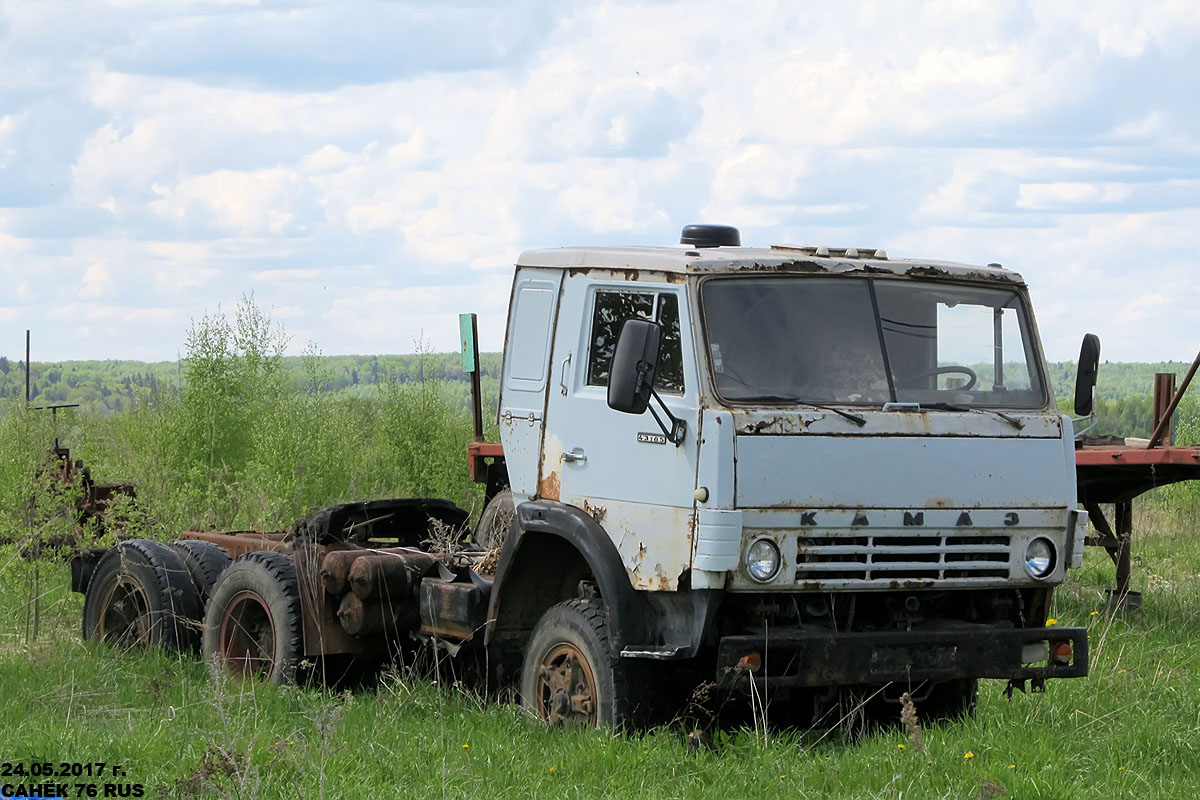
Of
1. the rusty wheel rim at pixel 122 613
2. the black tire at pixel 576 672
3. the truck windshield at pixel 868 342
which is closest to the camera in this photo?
the truck windshield at pixel 868 342

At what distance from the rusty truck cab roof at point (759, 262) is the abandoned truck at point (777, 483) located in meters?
0.02

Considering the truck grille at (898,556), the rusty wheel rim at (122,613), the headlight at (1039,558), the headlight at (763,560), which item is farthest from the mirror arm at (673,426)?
the rusty wheel rim at (122,613)

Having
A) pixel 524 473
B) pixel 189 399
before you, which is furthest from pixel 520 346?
pixel 189 399

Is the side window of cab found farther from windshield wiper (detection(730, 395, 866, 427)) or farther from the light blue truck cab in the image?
windshield wiper (detection(730, 395, 866, 427))

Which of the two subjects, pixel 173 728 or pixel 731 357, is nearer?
pixel 731 357

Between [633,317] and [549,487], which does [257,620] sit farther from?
[633,317]

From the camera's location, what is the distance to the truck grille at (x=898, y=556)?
22.1ft

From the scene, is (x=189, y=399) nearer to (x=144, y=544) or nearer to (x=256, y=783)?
(x=144, y=544)

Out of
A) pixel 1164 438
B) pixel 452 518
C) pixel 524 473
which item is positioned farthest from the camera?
pixel 1164 438

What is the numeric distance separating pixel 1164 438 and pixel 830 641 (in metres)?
7.28

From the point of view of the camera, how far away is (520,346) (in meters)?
7.96

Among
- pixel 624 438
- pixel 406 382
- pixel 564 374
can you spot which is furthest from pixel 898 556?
pixel 406 382

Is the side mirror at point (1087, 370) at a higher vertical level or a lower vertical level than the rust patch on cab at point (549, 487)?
higher

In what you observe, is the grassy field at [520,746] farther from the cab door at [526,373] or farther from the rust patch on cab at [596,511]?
the cab door at [526,373]
